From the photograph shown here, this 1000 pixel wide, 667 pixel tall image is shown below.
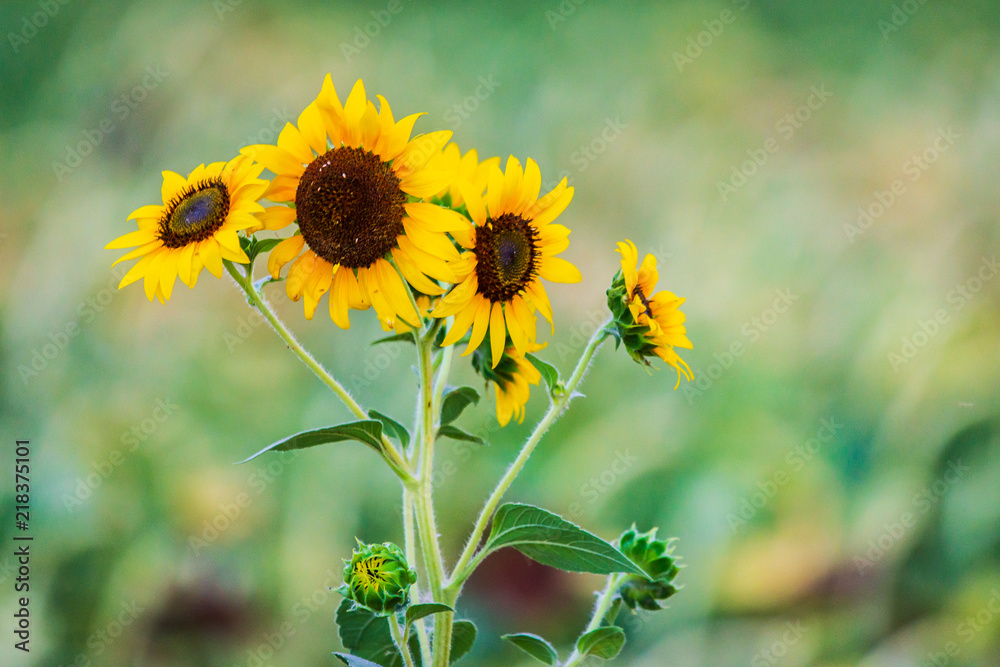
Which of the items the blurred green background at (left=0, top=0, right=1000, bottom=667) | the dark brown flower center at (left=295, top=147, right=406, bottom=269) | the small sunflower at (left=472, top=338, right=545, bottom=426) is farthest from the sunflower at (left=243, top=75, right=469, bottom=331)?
the blurred green background at (left=0, top=0, right=1000, bottom=667)

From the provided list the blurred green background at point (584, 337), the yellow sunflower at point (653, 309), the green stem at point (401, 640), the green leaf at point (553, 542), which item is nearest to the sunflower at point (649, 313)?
the yellow sunflower at point (653, 309)

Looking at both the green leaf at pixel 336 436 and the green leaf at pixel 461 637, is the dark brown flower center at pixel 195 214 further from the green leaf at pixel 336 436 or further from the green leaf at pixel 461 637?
the green leaf at pixel 461 637

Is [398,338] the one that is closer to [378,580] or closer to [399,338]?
[399,338]

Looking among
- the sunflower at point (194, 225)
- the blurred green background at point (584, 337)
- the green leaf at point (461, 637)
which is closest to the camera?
the sunflower at point (194, 225)

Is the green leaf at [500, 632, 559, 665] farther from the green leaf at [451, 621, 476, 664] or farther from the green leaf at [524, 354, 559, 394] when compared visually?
the green leaf at [524, 354, 559, 394]

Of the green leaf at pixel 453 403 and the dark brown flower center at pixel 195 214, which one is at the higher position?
the dark brown flower center at pixel 195 214

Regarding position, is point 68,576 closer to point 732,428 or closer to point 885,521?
point 732,428
